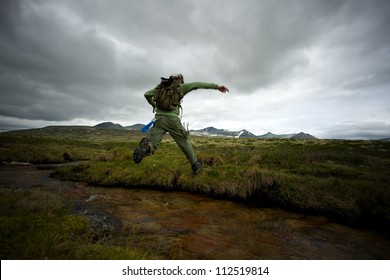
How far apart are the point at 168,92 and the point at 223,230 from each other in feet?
13.7

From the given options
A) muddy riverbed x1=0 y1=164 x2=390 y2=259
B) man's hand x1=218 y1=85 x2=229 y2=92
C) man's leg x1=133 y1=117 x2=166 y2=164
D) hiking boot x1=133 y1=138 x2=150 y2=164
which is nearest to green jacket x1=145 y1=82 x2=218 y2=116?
man's hand x1=218 y1=85 x2=229 y2=92

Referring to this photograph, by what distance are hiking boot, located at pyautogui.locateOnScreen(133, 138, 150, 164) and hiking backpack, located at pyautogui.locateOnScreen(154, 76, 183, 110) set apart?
1261 mm

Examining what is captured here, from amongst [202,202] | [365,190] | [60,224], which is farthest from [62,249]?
[365,190]

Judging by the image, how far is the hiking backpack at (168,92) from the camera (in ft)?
21.3

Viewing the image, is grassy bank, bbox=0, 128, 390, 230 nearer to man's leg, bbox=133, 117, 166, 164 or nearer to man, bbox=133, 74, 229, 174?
man, bbox=133, 74, 229, 174

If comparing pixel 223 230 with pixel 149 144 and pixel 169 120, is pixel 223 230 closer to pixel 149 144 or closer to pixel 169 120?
pixel 149 144

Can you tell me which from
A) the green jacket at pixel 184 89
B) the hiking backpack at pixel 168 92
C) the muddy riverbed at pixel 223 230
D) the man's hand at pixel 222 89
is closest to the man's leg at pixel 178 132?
the green jacket at pixel 184 89

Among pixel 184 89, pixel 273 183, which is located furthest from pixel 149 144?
pixel 273 183

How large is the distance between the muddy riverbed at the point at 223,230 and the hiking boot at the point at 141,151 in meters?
1.71

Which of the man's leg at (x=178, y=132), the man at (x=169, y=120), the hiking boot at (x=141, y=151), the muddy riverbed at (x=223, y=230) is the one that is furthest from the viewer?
the man's leg at (x=178, y=132)

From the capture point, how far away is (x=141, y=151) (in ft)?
20.7

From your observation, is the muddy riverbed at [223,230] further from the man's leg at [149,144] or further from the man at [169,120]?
the man at [169,120]
